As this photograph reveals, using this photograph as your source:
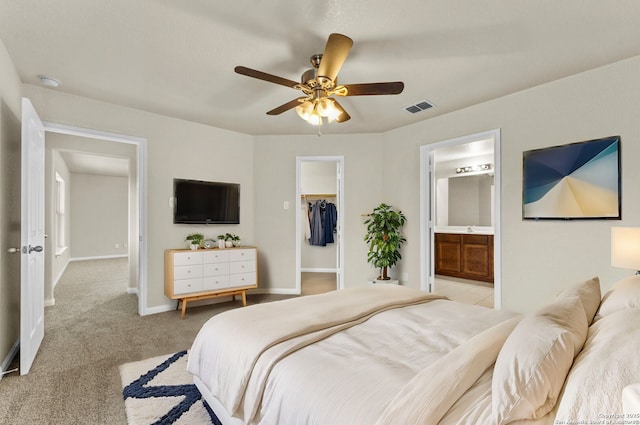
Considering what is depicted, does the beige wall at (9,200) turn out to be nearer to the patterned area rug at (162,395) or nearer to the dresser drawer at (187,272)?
the patterned area rug at (162,395)

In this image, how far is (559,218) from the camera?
284cm

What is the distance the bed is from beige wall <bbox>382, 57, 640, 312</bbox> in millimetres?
1400

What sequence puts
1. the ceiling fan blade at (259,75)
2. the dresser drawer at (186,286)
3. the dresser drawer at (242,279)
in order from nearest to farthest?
the ceiling fan blade at (259,75)
the dresser drawer at (186,286)
the dresser drawer at (242,279)

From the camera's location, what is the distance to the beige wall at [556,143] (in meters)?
2.48

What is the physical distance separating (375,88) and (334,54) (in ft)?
1.31

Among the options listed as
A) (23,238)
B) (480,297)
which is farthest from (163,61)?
(480,297)

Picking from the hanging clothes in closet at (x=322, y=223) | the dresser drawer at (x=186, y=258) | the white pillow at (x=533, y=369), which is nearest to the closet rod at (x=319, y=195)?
the hanging clothes in closet at (x=322, y=223)

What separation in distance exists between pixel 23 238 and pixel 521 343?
118 inches

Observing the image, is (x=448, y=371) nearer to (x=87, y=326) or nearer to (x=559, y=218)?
(x=559, y=218)

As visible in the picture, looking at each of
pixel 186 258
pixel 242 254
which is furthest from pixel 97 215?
pixel 242 254

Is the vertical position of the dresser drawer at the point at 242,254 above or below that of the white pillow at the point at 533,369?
below

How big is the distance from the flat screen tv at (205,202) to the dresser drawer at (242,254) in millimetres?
541

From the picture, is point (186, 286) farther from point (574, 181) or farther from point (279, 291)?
point (574, 181)

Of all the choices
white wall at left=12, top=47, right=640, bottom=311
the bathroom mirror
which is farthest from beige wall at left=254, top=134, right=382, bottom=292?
the bathroom mirror
